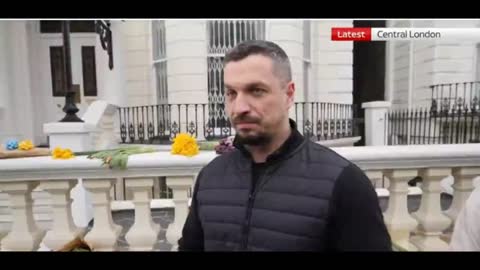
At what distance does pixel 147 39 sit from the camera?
22.2 feet

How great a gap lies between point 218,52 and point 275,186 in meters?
5.12

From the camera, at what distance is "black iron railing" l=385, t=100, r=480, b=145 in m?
4.57

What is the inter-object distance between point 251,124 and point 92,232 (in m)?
1.16

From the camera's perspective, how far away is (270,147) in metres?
1.12

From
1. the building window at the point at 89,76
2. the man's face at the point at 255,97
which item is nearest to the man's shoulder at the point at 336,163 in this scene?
the man's face at the point at 255,97

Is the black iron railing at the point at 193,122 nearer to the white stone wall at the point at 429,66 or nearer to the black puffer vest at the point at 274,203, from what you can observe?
the white stone wall at the point at 429,66

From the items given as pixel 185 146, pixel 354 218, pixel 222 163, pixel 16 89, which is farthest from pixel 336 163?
pixel 16 89

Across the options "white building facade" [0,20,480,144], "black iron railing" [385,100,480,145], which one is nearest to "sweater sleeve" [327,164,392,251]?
"white building facade" [0,20,480,144]

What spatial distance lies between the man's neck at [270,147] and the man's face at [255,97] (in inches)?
1.3

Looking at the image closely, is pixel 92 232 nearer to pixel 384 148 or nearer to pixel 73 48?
pixel 384 148

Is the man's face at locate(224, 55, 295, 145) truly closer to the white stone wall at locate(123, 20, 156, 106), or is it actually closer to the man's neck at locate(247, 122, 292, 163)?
the man's neck at locate(247, 122, 292, 163)

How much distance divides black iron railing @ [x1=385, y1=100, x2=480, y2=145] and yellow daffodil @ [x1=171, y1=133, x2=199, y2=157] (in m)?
4.03
